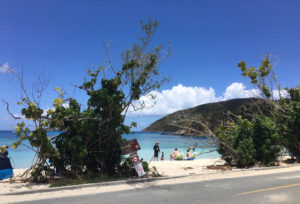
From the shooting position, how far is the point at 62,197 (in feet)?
22.6

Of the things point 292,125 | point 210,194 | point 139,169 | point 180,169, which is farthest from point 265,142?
point 139,169

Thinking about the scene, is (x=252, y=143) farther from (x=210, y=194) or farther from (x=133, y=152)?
(x=133, y=152)

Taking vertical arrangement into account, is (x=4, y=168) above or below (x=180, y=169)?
above

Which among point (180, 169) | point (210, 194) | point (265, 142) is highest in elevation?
point (265, 142)

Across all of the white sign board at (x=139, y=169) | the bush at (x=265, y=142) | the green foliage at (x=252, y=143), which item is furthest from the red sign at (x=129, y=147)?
the bush at (x=265, y=142)

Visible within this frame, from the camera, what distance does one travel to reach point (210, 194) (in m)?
7.02

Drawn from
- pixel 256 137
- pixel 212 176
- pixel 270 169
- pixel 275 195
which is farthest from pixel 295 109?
pixel 275 195

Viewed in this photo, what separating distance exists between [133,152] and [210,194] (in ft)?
11.3

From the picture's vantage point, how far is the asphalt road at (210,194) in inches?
251

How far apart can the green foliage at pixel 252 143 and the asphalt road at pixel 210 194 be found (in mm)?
3224

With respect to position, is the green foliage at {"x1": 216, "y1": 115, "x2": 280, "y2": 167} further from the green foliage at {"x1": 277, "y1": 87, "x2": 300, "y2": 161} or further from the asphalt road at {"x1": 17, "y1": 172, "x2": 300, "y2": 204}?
the asphalt road at {"x1": 17, "y1": 172, "x2": 300, "y2": 204}

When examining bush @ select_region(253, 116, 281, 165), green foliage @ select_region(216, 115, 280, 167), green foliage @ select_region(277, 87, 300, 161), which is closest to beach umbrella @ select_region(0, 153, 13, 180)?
green foliage @ select_region(216, 115, 280, 167)

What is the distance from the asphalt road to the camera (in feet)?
20.9

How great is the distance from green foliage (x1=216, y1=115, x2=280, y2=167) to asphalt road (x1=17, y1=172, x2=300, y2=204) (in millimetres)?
3224
